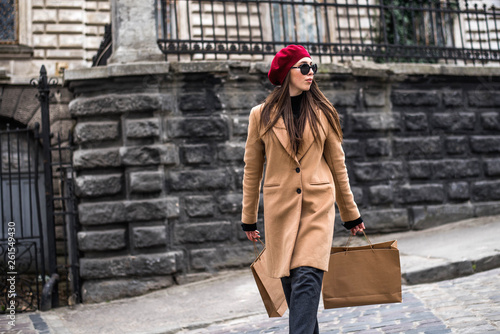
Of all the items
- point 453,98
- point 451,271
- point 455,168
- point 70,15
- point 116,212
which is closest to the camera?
point 451,271

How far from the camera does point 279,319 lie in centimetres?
469

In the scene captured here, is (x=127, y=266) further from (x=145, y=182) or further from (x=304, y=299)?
(x=304, y=299)

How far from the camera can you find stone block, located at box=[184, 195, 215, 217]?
659 cm

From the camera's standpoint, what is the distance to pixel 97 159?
6.45m

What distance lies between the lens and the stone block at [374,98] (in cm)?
745

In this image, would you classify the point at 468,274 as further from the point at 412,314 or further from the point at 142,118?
the point at 142,118

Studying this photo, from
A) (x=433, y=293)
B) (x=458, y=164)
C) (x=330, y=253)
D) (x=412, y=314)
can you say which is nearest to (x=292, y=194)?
(x=330, y=253)

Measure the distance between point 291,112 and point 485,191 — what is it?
18.5ft

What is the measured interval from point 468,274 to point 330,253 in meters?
2.92

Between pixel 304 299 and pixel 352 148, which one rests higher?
pixel 352 148

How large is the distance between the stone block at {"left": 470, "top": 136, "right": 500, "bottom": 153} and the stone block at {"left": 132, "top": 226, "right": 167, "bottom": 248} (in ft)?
15.4

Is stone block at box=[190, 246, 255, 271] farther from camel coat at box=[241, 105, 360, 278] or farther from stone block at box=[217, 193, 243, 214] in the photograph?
camel coat at box=[241, 105, 360, 278]

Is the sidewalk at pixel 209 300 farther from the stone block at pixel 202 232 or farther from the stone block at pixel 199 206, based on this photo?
the stone block at pixel 199 206

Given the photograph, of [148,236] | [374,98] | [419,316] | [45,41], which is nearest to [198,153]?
[148,236]
